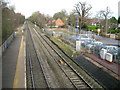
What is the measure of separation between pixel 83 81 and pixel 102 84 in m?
1.21

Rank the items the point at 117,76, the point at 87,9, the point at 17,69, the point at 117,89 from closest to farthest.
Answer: the point at 117,89
the point at 117,76
the point at 17,69
the point at 87,9

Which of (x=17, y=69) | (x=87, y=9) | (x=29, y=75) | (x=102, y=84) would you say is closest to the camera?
(x=102, y=84)

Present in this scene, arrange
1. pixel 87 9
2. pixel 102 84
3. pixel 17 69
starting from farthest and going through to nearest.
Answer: pixel 87 9 < pixel 17 69 < pixel 102 84

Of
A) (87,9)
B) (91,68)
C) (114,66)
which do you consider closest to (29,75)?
(91,68)

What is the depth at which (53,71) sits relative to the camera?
1145cm

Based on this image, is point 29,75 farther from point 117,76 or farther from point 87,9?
point 87,9

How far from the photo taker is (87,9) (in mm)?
32969

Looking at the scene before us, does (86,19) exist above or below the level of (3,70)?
above

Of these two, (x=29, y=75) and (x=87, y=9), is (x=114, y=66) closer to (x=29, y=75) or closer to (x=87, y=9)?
(x=29, y=75)

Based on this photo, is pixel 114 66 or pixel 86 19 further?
pixel 86 19

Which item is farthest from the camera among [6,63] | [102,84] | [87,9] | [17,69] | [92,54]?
[87,9]

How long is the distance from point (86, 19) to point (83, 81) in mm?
26530

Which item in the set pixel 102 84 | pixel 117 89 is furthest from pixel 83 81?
pixel 117 89

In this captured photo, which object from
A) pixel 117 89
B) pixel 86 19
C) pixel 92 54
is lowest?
pixel 117 89
